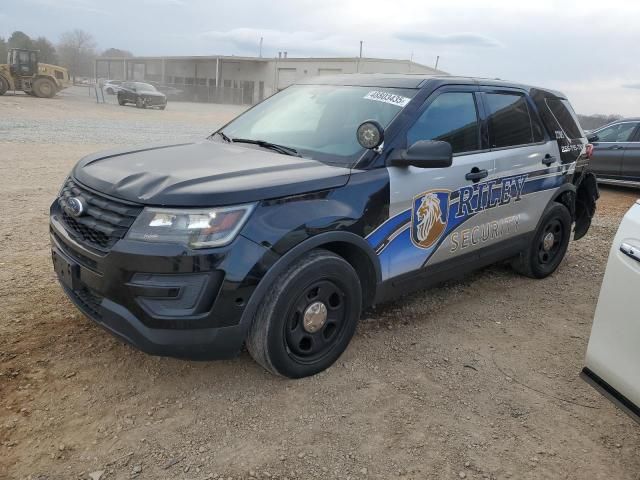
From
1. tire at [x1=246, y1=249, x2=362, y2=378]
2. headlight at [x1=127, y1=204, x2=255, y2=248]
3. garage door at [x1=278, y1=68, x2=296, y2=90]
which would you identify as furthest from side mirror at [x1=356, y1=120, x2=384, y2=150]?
garage door at [x1=278, y1=68, x2=296, y2=90]

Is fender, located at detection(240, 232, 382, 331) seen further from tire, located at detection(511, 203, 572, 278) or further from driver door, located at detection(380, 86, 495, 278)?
tire, located at detection(511, 203, 572, 278)

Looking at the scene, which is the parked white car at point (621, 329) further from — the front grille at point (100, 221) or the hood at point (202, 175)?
the front grille at point (100, 221)

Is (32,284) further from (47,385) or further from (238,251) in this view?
(238,251)

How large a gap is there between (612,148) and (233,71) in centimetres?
5188

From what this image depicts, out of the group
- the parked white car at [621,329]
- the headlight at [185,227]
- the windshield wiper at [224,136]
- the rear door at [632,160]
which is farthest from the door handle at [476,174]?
the rear door at [632,160]

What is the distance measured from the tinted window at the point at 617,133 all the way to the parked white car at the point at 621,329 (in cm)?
903

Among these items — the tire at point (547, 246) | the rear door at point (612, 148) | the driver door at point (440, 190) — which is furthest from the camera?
the rear door at point (612, 148)

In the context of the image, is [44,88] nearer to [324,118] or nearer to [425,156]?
[324,118]

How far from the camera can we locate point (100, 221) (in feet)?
8.90

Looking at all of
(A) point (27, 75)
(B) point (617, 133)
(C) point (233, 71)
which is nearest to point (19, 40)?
(C) point (233, 71)

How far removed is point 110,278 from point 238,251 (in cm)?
66

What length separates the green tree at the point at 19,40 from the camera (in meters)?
63.1

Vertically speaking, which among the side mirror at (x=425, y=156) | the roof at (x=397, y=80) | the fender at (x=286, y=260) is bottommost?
the fender at (x=286, y=260)

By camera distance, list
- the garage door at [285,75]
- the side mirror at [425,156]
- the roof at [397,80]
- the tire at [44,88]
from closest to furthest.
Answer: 1. the side mirror at [425,156]
2. the roof at [397,80]
3. the tire at [44,88]
4. the garage door at [285,75]
